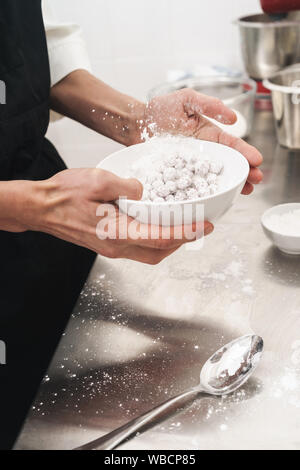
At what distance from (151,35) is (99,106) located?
922 millimetres

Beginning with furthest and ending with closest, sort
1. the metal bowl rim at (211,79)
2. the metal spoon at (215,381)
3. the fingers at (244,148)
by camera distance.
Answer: the metal bowl rim at (211,79) < the fingers at (244,148) < the metal spoon at (215,381)

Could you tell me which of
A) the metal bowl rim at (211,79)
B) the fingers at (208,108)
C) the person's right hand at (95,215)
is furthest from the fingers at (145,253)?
the metal bowl rim at (211,79)

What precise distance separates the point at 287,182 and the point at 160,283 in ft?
1.60

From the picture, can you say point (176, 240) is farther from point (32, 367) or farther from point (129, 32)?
point (129, 32)

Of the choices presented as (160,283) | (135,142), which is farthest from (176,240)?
(135,142)

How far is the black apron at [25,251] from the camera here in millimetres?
1002

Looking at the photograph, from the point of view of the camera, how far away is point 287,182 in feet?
4.01

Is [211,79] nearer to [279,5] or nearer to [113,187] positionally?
[279,5]

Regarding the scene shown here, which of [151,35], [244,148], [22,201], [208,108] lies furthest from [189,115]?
[151,35]

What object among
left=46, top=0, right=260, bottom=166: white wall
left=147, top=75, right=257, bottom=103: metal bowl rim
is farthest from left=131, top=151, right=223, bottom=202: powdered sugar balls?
left=46, top=0, right=260, bottom=166: white wall

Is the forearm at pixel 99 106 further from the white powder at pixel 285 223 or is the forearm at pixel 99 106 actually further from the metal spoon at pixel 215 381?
the metal spoon at pixel 215 381

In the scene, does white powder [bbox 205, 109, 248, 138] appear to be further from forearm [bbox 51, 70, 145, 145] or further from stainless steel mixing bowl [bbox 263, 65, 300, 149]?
forearm [bbox 51, 70, 145, 145]

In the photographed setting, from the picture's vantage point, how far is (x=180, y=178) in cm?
84

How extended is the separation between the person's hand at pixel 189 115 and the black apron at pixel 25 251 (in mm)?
243
